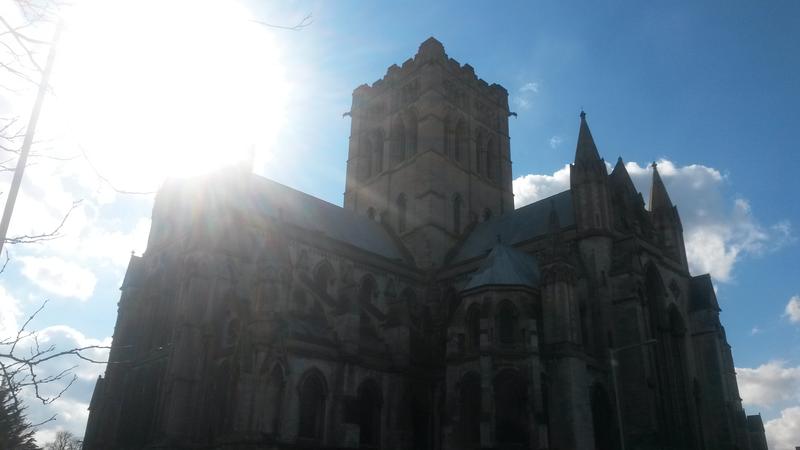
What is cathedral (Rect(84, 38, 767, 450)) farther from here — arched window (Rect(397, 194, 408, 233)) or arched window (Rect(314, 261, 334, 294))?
arched window (Rect(397, 194, 408, 233))

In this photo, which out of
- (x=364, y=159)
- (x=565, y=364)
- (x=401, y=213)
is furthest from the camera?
(x=364, y=159)

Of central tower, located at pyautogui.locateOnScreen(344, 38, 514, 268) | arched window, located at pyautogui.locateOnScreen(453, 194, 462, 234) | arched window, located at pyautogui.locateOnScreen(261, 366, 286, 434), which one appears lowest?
arched window, located at pyautogui.locateOnScreen(261, 366, 286, 434)

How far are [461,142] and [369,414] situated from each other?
29.8 meters

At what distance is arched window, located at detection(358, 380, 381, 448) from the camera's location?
32972mm

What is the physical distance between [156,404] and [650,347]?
27.4 m

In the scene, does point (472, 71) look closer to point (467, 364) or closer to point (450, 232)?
point (450, 232)

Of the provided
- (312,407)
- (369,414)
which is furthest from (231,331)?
(369,414)

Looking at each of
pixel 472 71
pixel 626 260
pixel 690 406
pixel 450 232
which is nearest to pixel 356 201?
pixel 450 232

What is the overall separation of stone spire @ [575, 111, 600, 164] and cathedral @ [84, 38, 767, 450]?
17 cm

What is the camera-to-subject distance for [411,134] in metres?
56.5

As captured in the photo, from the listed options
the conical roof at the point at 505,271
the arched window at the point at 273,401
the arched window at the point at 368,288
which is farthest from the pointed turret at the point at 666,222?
the arched window at the point at 273,401

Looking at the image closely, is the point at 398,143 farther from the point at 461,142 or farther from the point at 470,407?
the point at 470,407

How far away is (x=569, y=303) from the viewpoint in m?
33.7

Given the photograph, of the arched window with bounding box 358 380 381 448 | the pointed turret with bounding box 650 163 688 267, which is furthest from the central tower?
the arched window with bounding box 358 380 381 448
